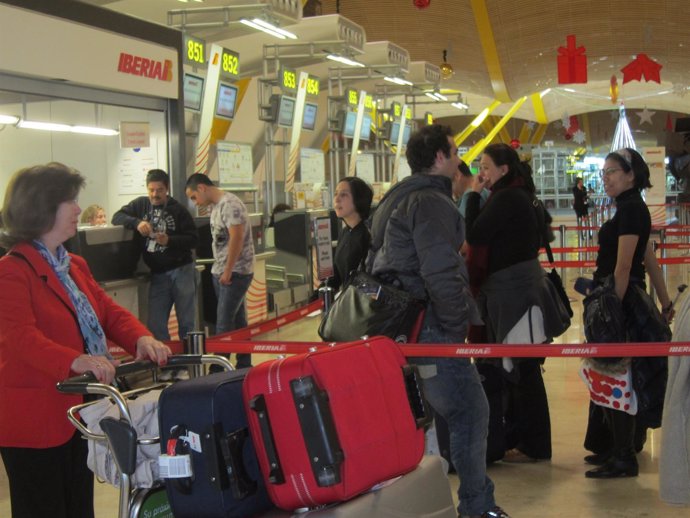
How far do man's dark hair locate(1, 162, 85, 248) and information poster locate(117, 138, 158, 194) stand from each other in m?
5.34

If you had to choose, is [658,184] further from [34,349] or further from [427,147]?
[34,349]

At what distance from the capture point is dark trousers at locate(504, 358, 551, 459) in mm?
5066

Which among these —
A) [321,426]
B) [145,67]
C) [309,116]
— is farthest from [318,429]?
[309,116]

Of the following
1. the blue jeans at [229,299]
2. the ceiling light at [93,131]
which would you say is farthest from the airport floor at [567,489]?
the ceiling light at [93,131]

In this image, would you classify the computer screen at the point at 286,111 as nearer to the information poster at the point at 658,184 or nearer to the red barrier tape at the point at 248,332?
the red barrier tape at the point at 248,332

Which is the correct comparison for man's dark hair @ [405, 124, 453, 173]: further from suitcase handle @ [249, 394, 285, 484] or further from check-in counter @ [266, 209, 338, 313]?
check-in counter @ [266, 209, 338, 313]

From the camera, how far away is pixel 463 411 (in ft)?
12.5

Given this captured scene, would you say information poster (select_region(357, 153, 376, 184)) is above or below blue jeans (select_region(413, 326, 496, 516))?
above

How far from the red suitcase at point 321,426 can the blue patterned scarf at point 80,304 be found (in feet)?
3.03

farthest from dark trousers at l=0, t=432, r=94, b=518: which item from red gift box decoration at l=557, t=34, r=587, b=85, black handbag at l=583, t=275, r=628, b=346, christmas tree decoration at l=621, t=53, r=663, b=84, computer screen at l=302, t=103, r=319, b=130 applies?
christmas tree decoration at l=621, t=53, r=663, b=84

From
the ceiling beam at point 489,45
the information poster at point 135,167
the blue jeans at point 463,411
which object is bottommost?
the blue jeans at point 463,411

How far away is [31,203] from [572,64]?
42.5ft

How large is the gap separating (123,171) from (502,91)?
71.7ft

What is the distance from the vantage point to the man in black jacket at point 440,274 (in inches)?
141
